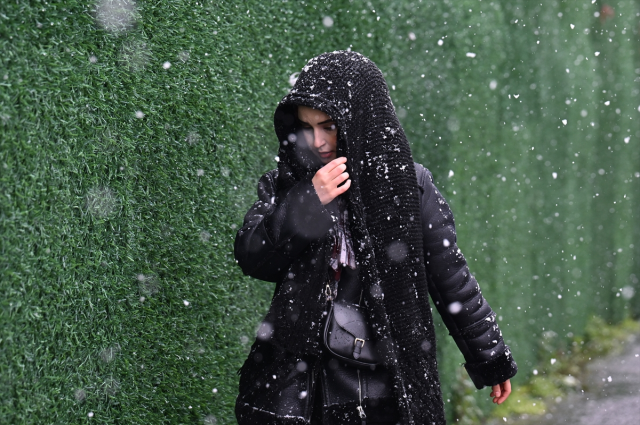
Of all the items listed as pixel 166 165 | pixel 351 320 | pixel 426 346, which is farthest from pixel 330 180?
pixel 166 165

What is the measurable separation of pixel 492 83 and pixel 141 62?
355cm

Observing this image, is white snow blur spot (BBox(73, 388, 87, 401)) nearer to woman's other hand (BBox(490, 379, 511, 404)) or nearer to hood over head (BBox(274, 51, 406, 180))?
hood over head (BBox(274, 51, 406, 180))

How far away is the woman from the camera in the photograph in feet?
7.53

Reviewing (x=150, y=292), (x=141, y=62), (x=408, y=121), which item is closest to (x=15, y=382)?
(x=150, y=292)

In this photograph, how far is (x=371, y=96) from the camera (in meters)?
2.46

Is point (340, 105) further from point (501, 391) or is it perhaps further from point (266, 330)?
point (501, 391)

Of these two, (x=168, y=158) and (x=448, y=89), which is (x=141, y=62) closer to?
(x=168, y=158)

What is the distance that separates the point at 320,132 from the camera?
244cm

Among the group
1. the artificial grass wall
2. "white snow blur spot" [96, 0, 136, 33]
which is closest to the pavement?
the artificial grass wall

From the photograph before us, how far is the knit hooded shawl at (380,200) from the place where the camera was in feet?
7.83

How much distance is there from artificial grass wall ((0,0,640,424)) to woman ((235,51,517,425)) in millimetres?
664

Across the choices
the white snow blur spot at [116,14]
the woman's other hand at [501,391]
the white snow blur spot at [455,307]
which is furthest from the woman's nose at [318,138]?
the woman's other hand at [501,391]

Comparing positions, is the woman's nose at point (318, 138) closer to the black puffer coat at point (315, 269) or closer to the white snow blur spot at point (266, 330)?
the black puffer coat at point (315, 269)

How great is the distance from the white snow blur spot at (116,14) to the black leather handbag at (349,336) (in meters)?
1.41
